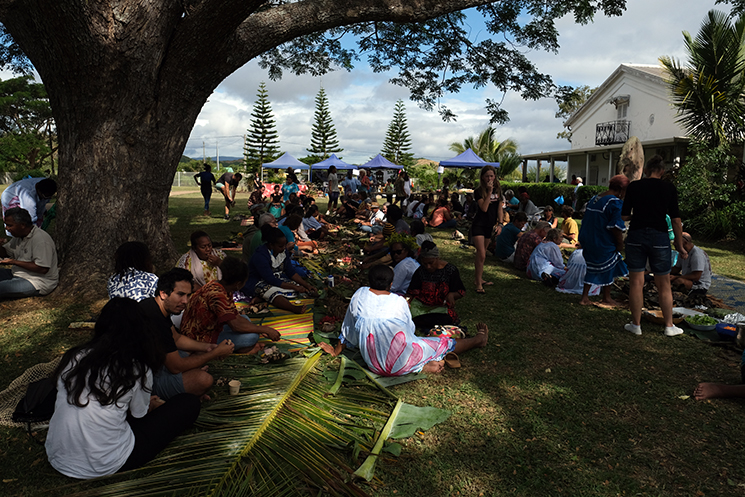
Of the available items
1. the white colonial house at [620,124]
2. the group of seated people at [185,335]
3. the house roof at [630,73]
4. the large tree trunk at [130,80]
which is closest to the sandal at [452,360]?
the group of seated people at [185,335]

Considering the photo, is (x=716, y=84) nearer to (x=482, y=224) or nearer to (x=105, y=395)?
(x=482, y=224)

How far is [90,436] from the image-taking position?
2.38 metres

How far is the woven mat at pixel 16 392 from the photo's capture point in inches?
121

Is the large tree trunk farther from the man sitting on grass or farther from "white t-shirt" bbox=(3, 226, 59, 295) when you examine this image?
the man sitting on grass

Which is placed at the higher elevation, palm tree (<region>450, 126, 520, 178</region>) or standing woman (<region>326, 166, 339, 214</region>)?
palm tree (<region>450, 126, 520, 178</region>)

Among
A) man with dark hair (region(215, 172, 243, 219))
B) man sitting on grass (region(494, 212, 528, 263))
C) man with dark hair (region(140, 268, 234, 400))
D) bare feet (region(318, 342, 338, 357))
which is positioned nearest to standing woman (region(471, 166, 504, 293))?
man sitting on grass (region(494, 212, 528, 263))

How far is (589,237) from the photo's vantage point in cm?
571

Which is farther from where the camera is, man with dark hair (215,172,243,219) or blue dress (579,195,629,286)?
man with dark hair (215,172,243,219)

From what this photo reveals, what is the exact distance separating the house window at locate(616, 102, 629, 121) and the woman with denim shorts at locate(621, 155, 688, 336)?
73.4 feet

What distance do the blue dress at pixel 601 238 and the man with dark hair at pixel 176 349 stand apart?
4.44m

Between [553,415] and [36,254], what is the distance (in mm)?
5631

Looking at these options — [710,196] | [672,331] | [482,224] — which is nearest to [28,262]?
[482,224]

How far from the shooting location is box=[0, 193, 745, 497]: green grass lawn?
2.61 m

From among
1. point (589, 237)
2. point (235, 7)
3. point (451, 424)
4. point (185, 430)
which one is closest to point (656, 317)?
point (589, 237)
